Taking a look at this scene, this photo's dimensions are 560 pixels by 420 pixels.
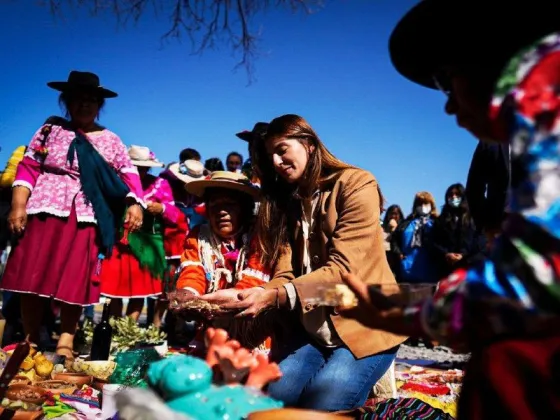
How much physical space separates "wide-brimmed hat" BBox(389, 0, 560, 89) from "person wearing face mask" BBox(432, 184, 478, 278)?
17.4 ft

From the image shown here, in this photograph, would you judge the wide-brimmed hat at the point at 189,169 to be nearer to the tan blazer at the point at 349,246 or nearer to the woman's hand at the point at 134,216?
the woman's hand at the point at 134,216

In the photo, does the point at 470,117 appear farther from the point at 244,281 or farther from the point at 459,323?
the point at 244,281

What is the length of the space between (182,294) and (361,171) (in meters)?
1.06

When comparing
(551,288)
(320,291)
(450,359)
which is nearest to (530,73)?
(551,288)

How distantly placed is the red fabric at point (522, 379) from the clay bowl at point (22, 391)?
225 centimetres

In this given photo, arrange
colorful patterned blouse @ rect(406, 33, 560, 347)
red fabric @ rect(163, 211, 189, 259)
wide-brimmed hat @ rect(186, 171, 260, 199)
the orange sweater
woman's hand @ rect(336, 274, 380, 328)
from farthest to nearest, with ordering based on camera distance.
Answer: red fabric @ rect(163, 211, 189, 259) < wide-brimmed hat @ rect(186, 171, 260, 199) < the orange sweater < woman's hand @ rect(336, 274, 380, 328) < colorful patterned blouse @ rect(406, 33, 560, 347)

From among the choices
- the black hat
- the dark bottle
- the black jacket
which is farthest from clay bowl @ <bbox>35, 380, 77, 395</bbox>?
the black jacket

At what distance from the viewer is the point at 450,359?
6.11 meters

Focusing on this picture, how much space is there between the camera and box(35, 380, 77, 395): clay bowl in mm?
3195

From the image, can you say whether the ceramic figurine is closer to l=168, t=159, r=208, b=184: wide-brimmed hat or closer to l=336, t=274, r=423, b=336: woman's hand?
l=336, t=274, r=423, b=336: woman's hand

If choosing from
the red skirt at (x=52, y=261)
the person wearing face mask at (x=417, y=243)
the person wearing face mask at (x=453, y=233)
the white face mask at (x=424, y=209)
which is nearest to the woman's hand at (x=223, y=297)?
the red skirt at (x=52, y=261)

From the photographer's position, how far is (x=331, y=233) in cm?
261

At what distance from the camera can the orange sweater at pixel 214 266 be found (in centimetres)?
287

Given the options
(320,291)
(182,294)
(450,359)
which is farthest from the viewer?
(450,359)
